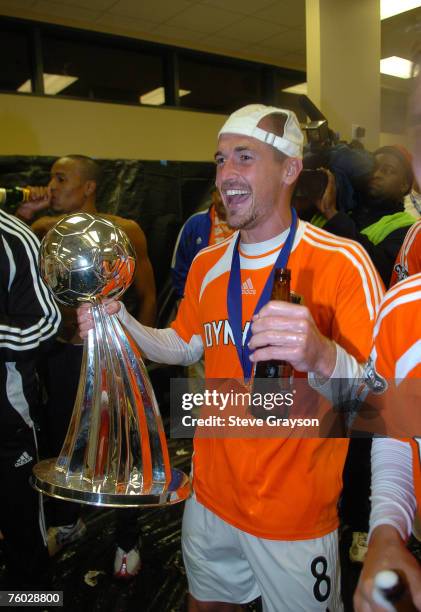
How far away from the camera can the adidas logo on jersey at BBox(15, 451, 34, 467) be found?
162 centimetres

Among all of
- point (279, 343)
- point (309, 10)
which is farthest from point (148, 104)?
point (279, 343)

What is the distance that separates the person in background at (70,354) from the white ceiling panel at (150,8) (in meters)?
2.55

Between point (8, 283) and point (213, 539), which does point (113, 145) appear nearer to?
point (8, 283)

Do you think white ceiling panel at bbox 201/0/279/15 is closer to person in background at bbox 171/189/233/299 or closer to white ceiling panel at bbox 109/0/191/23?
white ceiling panel at bbox 109/0/191/23

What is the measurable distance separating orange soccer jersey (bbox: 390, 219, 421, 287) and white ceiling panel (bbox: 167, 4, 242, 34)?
4145 millimetres

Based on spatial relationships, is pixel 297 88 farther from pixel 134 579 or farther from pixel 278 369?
pixel 278 369

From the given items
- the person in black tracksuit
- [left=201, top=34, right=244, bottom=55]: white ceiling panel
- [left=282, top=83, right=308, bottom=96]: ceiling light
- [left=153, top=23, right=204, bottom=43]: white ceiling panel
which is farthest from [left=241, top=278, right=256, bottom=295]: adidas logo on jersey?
[left=282, top=83, right=308, bottom=96]: ceiling light

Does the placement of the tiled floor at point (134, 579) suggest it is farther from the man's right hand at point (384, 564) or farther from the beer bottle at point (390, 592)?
the beer bottle at point (390, 592)

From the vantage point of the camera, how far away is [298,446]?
120cm

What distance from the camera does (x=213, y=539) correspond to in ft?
4.28

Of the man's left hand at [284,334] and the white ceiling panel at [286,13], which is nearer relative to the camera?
the man's left hand at [284,334]

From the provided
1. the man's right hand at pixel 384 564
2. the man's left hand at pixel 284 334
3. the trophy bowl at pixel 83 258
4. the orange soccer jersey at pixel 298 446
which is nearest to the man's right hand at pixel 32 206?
the orange soccer jersey at pixel 298 446

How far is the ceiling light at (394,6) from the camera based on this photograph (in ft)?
14.0

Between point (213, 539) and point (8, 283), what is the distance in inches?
37.1
